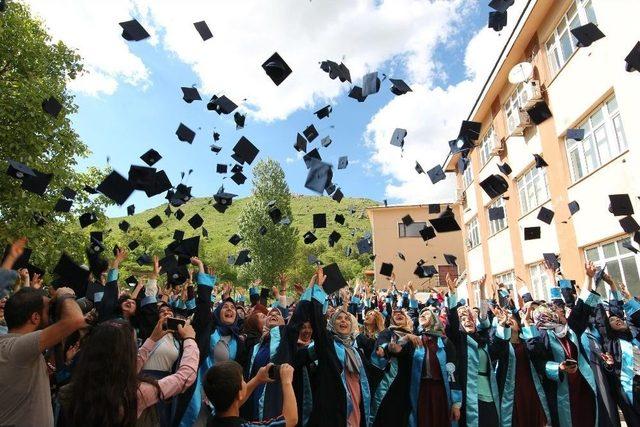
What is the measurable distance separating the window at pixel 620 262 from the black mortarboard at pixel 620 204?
1.51 meters

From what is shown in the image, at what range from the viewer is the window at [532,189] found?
11992 millimetres

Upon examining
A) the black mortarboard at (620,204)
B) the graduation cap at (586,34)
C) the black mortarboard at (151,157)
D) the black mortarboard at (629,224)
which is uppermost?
the graduation cap at (586,34)

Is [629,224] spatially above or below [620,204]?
below

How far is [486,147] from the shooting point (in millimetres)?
16906

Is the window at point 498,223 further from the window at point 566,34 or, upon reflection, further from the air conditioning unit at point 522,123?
the window at point 566,34

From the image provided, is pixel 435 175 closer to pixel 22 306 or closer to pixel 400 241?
pixel 22 306

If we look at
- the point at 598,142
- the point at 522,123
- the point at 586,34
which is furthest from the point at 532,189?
the point at 586,34

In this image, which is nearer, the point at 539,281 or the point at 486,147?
the point at 539,281

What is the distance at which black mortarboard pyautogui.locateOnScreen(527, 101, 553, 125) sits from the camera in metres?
11.2

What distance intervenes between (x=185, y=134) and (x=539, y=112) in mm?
9312

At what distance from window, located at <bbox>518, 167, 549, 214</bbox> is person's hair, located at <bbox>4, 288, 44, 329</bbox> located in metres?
12.4

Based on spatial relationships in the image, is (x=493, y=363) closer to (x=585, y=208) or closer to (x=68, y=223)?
(x=585, y=208)

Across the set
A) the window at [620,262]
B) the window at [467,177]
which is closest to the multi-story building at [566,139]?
the window at [620,262]

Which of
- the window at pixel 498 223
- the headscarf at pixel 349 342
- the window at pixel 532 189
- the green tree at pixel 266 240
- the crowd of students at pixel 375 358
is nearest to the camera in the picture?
the crowd of students at pixel 375 358
